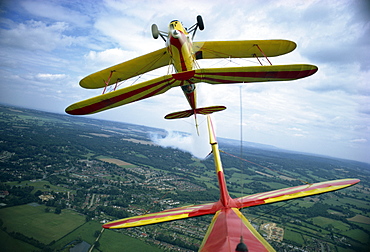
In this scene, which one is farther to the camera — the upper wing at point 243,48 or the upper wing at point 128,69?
the upper wing at point 128,69

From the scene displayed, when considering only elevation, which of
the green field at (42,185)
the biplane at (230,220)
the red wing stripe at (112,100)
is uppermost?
the red wing stripe at (112,100)

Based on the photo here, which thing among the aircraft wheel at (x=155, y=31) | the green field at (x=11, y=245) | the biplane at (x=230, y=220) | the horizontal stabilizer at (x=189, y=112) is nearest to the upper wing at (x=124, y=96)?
the aircraft wheel at (x=155, y=31)

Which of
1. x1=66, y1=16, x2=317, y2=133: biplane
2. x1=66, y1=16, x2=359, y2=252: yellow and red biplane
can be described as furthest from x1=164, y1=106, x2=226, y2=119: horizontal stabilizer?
x1=66, y1=16, x2=359, y2=252: yellow and red biplane

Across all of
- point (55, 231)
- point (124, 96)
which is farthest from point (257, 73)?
point (55, 231)

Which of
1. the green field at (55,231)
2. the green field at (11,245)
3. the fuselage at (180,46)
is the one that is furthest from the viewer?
the green field at (55,231)

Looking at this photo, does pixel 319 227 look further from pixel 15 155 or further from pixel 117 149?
pixel 117 149

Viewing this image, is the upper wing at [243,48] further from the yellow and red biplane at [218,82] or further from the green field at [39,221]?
the green field at [39,221]

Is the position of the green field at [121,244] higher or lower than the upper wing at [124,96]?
lower

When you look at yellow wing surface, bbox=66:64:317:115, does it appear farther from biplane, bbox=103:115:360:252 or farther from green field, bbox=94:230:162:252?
green field, bbox=94:230:162:252
